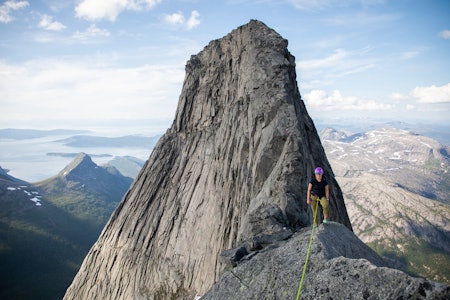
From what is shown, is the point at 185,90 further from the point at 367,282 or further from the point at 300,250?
the point at 367,282

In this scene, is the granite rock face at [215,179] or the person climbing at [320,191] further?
the granite rock face at [215,179]

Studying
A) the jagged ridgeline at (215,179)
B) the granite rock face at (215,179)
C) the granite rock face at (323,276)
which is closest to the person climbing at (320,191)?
the granite rock face at (323,276)

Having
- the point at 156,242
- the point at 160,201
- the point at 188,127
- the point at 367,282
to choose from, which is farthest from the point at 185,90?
the point at 367,282

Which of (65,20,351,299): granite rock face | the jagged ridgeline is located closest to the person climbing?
the jagged ridgeline

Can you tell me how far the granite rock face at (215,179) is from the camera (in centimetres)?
3041

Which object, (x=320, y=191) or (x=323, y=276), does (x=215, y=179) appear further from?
(x=323, y=276)

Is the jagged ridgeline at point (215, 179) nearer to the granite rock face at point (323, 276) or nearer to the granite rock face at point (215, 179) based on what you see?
the granite rock face at point (215, 179)

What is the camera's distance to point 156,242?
150 ft

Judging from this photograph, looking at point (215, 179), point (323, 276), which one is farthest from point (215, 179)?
point (323, 276)

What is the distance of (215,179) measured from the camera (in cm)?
4119

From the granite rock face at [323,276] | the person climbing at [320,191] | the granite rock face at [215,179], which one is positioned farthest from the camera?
the granite rock face at [215,179]

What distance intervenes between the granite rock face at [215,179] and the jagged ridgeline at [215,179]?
13 cm

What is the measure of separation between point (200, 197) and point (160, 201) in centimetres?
997

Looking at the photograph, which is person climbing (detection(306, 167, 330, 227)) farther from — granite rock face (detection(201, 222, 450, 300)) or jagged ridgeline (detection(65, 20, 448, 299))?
jagged ridgeline (detection(65, 20, 448, 299))
